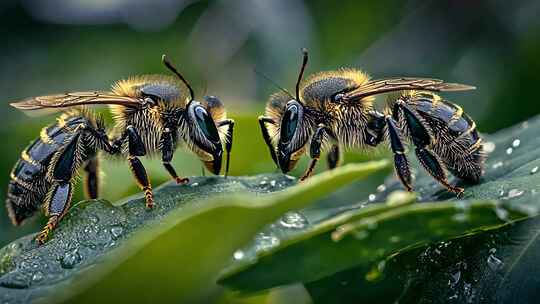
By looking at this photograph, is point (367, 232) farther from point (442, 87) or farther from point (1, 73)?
point (1, 73)

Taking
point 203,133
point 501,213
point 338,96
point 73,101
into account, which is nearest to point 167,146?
point 203,133

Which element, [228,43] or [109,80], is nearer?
[109,80]

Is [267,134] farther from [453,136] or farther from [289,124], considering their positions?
[453,136]

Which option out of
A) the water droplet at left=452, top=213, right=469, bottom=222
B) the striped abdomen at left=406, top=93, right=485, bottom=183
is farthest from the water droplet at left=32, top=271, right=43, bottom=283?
the striped abdomen at left=406, top=93, right=485, bottom=183

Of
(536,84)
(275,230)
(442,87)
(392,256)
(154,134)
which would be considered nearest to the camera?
(275,230)

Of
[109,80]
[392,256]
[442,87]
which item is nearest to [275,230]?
[392,256]

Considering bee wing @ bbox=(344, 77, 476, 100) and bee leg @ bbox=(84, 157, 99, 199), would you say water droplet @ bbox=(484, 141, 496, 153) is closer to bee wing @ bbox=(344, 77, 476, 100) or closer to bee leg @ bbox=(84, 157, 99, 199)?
bee wing @ bbox=(344, 77, 476, 100)
